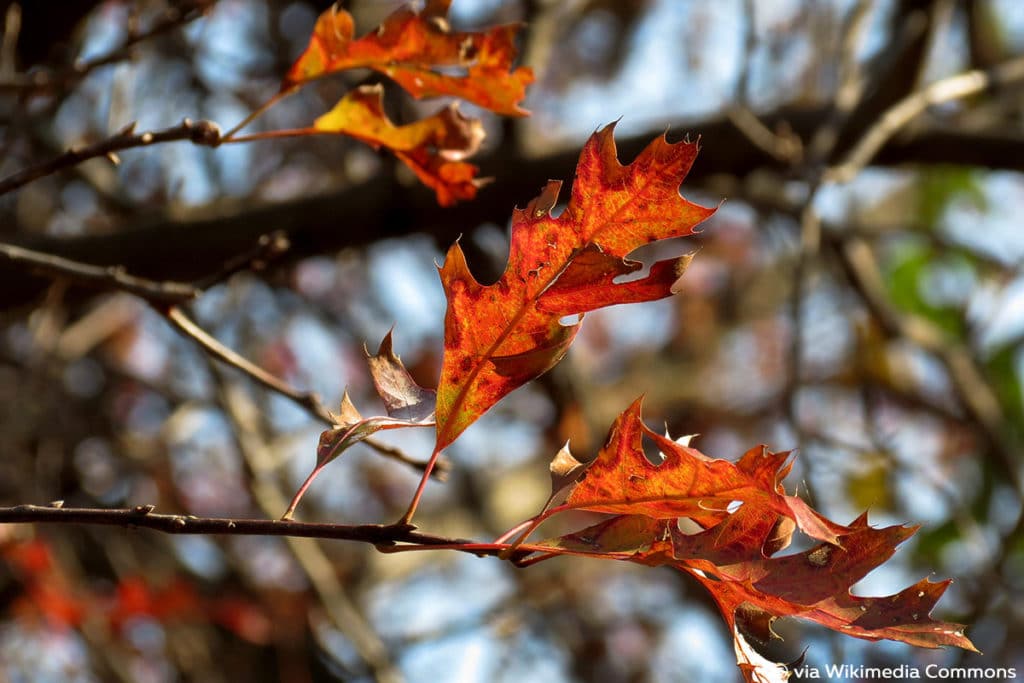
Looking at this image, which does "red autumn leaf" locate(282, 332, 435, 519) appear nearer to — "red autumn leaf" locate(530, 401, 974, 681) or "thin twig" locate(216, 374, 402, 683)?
"red autumn leaf" locate(530, 401, 974, 681)

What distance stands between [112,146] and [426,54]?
31cm

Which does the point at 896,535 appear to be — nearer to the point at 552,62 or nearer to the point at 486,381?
the point at 486,381

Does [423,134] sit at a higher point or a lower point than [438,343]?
higher

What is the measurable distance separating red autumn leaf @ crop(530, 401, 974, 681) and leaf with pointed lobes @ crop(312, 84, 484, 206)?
40 cm

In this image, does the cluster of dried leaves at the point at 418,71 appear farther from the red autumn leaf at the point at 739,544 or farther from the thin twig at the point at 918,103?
the thin twig at the point at 918,103

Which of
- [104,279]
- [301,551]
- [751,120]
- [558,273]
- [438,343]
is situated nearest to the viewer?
[558,273]

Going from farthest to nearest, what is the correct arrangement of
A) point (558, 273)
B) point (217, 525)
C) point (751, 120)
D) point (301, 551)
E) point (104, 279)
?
point (301, 551) < point (751, 120) < point (104, 279) < point (558, 273) < point (217, 525)

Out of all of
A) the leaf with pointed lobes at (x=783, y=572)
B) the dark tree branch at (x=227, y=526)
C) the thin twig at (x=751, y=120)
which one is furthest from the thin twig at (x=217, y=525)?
the thin twig at (x=751, y=120)

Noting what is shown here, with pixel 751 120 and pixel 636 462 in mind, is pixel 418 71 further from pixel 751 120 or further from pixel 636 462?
pixel 751 120

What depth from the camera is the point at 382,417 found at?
0.78 metres

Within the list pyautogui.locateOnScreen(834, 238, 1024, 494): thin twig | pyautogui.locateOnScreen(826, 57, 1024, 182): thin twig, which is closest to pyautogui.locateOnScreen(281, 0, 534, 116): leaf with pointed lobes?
pyautogui.locateOnScreen(826, 57, 1024, 182): thin twig

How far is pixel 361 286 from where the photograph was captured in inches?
158

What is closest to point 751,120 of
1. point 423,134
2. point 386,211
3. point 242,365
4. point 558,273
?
point 386,211

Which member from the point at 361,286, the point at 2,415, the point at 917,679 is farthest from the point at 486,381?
the point at 361,286
